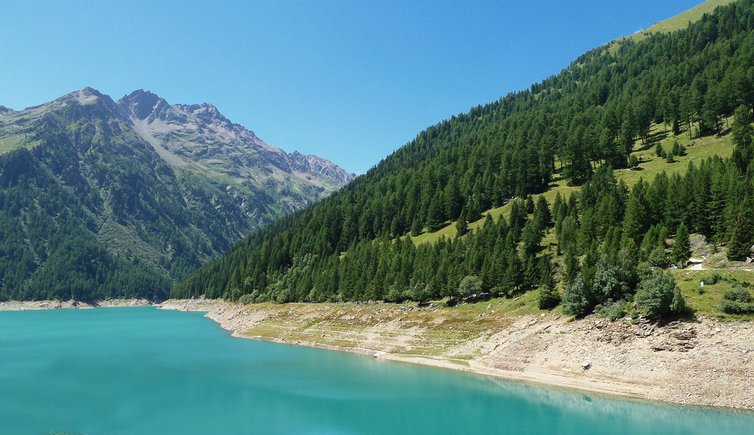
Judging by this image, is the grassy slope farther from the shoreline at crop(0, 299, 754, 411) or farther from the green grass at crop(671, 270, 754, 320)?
the shoreline at crop(0, 299, 754, 411)

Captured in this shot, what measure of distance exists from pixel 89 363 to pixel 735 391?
7890 cm

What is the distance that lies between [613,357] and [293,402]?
3436cm

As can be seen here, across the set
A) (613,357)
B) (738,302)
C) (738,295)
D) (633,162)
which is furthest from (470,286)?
(633,162)

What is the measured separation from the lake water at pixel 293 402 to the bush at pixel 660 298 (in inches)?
458

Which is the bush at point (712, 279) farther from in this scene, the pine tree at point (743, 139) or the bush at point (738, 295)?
the pine tree at point (743, 139)

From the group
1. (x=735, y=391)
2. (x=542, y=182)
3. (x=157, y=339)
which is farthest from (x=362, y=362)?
(x=542, y=182)

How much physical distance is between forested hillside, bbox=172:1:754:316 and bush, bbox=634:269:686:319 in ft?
0.60

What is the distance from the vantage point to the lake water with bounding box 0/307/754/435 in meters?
38.3

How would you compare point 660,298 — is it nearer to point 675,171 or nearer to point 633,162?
point 675,171

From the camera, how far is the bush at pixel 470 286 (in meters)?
80.4

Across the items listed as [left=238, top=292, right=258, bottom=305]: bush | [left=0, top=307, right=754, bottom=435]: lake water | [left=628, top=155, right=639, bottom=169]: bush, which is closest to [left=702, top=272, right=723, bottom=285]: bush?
[left=0, top=307, right=754, bottom=435]: lake water

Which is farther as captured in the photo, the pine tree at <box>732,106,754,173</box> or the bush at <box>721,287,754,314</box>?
the pine tree at <box>732,106,754,173</box>

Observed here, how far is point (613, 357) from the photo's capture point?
5025 centimetres

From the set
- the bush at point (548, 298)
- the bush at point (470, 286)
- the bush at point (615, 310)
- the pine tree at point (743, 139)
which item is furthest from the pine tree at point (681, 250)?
the bush at point (470, 286)
